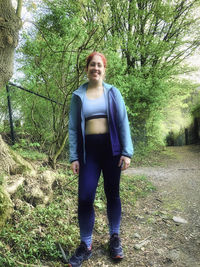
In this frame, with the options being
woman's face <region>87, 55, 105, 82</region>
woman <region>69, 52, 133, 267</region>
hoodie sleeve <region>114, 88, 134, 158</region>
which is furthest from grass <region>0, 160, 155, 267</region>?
woman's face <region>87, 55, 105, 82</region>

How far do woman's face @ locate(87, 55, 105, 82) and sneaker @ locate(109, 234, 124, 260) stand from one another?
1.66 metres

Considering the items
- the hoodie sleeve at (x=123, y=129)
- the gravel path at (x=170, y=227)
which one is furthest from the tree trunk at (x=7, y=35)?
the gravel path at (x=170, y=227)

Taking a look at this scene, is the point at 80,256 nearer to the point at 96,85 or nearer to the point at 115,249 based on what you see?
the point at 115,249

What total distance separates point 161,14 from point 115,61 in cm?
530

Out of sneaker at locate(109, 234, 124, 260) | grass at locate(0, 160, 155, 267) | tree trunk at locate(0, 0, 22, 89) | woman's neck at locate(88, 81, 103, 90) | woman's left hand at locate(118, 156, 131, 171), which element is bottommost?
sneaker at locate(109, 234, 124, 260)

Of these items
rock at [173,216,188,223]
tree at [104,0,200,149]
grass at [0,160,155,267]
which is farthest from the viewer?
tree at [104,0,200,149]

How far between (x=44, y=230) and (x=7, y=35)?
2.27m

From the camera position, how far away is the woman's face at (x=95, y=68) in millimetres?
1970

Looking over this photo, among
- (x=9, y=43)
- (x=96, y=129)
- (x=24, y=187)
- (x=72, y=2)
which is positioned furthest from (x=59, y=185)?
(x=72, y=2)

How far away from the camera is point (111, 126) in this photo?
6.37 ft

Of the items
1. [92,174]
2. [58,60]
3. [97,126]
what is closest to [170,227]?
[92,174]

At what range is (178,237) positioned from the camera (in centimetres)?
254

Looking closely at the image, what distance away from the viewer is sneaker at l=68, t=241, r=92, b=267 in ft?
6.13

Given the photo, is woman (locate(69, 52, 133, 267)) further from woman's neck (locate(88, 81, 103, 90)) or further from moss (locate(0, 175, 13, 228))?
moss (locate(0, 175, 13, 228))
